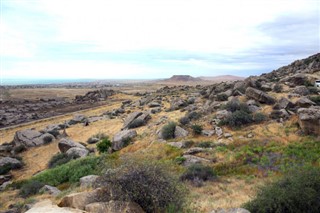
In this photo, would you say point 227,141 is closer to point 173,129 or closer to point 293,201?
point 173,129

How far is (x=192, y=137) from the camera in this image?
18422mm

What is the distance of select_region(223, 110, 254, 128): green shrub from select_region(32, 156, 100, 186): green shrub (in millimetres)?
9633

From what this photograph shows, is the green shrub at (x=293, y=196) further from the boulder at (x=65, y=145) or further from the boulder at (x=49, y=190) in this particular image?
the boulder at (x=65, y=145)

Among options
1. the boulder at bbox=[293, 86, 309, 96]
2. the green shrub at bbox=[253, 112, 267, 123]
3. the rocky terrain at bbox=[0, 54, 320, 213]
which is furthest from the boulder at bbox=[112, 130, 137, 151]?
the boulder at bbox=[293, 86, 309, 96]

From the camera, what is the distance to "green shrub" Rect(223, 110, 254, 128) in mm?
18947

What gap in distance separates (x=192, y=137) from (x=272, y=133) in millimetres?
5211

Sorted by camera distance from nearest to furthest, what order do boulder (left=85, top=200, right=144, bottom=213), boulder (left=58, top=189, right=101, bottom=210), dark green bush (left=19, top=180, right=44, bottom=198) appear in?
boulder (left=85, top=200, right=144, bottom=213)
boulder (left=58, top=189, right=101, bottom=210)
dark green bush (left=19, top=180, right=44, bottom=198)

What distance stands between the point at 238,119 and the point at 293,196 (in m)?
12.6

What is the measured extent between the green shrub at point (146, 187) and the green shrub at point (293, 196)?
84.9 inches

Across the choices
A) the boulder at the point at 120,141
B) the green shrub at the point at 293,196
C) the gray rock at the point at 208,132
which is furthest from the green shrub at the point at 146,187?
the boulder at the point at 120,141

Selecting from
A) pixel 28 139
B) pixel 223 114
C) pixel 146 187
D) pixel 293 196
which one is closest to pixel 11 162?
pixel 28 139

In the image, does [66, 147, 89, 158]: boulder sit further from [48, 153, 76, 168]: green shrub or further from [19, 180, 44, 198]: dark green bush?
[19, 180, 44, 198]: dark green bush

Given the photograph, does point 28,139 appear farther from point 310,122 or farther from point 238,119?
point 310,122

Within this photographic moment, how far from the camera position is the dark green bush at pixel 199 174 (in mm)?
12070
